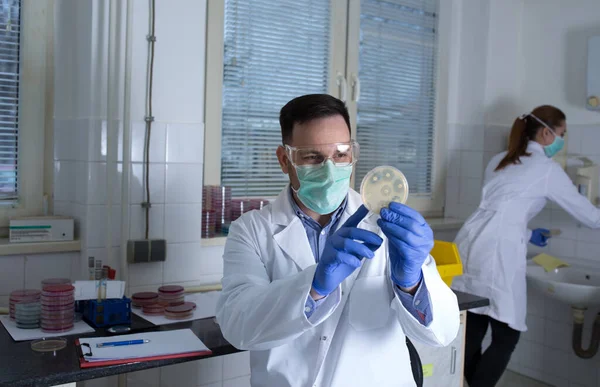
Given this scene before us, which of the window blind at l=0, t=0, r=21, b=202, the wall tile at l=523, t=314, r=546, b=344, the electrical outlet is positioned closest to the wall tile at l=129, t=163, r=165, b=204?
the electrical outlet

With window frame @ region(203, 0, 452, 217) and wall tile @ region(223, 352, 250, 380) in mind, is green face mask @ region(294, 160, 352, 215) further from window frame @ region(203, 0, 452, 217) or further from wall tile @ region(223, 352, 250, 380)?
wall tile @ region(223, 352, 250, 380)

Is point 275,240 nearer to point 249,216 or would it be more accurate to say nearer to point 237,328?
point 249,216

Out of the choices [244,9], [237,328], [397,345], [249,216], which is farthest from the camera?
[244,9]

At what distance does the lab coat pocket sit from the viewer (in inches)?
61.5

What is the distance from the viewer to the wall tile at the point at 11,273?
227cm

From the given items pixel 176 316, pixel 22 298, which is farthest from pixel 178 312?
pixel 22 298

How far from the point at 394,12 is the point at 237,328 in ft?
9.02

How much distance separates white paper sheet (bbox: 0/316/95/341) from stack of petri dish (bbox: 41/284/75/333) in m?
0.03

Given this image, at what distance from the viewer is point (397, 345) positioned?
5.28ft

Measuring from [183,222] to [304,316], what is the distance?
1372 millimetres

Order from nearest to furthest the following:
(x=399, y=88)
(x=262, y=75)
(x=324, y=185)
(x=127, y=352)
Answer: (x=324, y=185) → (x=127, y=352) → (x=262, y=75) → (x=399, y=88)

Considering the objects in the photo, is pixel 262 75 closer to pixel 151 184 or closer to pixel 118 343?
pixel 151 184

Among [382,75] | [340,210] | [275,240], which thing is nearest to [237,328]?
[275,240]

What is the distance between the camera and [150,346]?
69.6 inches
